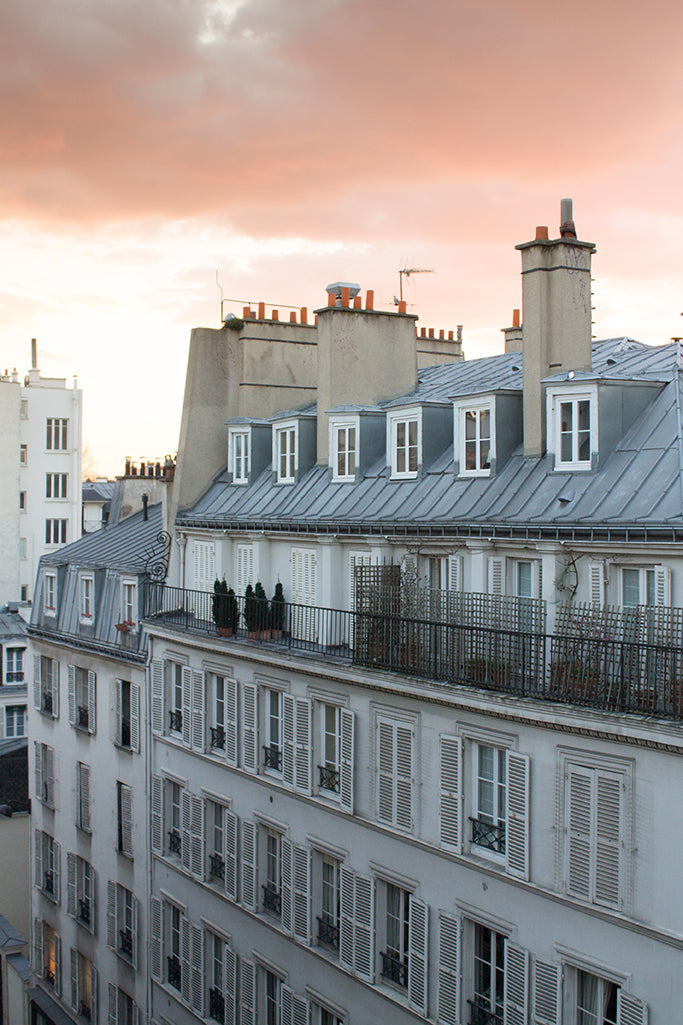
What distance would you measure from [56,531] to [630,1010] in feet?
157

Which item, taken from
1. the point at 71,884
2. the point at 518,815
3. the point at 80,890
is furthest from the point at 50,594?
the point at 518,815

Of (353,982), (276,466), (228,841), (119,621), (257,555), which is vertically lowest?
(353,982)

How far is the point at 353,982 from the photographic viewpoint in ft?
65.5

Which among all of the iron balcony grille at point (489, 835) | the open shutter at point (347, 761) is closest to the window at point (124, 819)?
the open shutter at point (347, 761)

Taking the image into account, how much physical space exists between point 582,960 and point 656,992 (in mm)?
1237

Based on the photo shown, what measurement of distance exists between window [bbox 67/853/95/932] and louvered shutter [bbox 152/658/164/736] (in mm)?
6127

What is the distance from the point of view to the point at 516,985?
16094 mm

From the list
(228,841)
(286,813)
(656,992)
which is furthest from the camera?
(228,841)

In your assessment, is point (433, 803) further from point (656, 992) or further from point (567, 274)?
point (567, 274)

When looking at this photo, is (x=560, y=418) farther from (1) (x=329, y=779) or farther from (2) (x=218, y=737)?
(2) (x=218, y=737)

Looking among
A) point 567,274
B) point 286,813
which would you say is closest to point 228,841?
point 286,813

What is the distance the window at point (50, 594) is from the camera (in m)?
33.2

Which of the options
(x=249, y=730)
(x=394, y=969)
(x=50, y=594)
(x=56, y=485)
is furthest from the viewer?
(x=56, y=485)

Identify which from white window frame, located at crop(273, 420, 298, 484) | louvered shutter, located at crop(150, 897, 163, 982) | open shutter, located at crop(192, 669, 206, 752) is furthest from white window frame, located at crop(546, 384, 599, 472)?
A: louvered shutter, located at crop(150, 897, 163, 982)
